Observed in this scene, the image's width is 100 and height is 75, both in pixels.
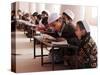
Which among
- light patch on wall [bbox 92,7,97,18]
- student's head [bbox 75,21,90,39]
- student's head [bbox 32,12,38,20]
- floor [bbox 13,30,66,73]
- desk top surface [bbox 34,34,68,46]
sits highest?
light patch on wall [bbox 92,7,97,18]

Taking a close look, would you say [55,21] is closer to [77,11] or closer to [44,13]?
[44,13]

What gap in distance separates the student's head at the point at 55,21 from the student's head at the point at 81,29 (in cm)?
24

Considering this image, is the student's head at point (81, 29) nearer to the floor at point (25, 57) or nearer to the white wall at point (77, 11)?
the white wall at point (77, 11)

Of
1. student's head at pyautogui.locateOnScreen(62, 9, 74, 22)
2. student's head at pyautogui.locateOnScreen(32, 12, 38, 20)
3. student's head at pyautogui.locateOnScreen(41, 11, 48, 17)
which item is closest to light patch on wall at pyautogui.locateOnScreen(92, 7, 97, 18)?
student's head at pyautogui.locateOnScreen(62, 9, 74, 22)

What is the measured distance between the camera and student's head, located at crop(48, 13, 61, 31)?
2350 mm

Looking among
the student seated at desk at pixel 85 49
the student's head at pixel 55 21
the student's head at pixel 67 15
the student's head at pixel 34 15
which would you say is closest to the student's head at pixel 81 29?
the student seated at desk at pixel 85 49

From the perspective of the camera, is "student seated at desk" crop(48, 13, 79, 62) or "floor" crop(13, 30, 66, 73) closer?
"floor" crop(13, 30, 66, 73)

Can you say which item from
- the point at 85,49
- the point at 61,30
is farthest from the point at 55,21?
the point at 85,49

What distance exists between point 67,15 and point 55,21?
6.5 inches

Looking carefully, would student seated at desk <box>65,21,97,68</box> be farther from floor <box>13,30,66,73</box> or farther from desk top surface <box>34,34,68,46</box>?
floor <box>13,30,66,73</box>

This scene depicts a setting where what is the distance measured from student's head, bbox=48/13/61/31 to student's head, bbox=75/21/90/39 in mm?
244

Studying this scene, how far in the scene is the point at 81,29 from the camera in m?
2.51

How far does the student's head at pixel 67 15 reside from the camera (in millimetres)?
2411

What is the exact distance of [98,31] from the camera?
2.61 m
